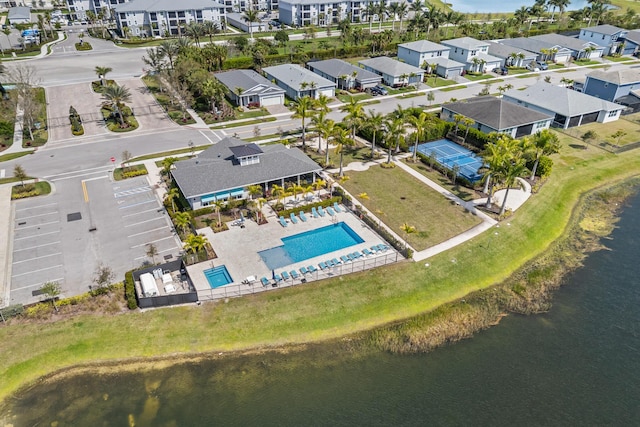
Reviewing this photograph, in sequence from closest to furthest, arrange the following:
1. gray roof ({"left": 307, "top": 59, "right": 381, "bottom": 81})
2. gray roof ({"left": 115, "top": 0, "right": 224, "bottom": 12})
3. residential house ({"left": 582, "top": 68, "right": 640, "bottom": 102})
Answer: residential house ({"left": 582, "top": 68, "right": 640, "bottom": 102}), gray roof ({"left": 307, "top": 59, "right": 381, "bottom": 81}), gray roof ({"left": 115, "top": 0, "right": 224, "bottom": 12})

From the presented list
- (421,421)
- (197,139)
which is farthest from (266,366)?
(197,139)

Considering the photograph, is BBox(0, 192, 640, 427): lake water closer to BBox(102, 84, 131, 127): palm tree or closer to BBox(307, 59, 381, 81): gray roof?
BBox(102, 84, 131, 127): palm tree

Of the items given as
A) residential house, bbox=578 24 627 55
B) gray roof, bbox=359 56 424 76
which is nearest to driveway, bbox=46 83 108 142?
gray roof, bbox=359 56 424 76

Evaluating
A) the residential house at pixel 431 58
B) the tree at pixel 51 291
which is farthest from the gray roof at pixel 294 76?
the tree at pixel 51 291

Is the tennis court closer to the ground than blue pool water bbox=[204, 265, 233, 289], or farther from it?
farther from it

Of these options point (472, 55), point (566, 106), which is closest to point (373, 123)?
point (566, 106)

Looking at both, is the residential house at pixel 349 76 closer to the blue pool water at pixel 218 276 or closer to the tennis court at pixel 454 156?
the tennis court at pixel 454 156
